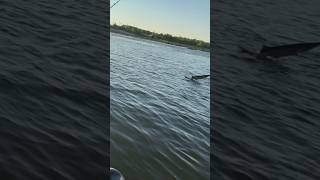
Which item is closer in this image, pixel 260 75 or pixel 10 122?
pixel 10 122

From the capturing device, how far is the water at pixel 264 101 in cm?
1254

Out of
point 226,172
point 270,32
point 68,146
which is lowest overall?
point 226,172

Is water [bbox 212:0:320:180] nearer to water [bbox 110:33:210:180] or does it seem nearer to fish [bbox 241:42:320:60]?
A: fish [bbox 241:42:320:60]

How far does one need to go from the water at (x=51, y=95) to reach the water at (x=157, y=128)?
0.67 metres

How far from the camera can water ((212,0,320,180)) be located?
41.1 ft

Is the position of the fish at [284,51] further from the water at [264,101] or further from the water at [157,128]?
the water at [157,128]

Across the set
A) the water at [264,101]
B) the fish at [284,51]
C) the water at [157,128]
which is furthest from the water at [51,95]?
the fish at [284,51]

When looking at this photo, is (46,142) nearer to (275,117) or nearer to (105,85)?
(105,85)

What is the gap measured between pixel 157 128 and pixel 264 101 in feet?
17.7

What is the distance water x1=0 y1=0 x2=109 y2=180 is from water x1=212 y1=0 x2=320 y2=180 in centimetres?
364

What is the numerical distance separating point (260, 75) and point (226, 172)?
9760mm

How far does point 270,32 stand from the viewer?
27.8 m

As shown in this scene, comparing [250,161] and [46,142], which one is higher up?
[46,142]

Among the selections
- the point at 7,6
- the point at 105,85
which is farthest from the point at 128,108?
the point at 7,6
